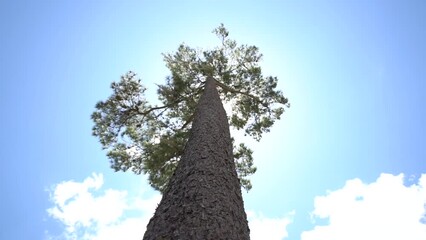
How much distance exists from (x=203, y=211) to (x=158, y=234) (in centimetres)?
42

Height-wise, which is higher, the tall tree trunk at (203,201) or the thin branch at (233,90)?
the thin branch at (233,90)

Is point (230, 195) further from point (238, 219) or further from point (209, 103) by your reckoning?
point (209, 103)

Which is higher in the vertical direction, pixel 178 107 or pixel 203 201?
pixel 178 107

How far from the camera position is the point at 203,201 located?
286 centimetres

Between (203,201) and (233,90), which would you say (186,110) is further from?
(203,201)

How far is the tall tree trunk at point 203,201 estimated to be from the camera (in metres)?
2.46

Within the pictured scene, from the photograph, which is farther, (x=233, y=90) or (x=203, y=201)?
(x=233, y=90)

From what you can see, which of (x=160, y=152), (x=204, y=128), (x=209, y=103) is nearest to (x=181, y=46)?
(x=160, y=152)

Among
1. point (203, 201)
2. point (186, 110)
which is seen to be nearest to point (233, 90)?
point (186, 110)

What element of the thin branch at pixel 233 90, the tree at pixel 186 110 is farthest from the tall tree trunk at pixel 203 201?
the thin branch at pixel 233 90

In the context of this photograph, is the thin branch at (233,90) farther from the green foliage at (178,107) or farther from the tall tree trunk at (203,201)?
the tall tree trunk at (203,201)

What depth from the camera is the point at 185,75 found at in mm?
12422

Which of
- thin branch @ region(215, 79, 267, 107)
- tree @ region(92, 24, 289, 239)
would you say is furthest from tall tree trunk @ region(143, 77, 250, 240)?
thin branch @ region(215, 79, 267, 107)

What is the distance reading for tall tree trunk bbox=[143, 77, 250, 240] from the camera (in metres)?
2.46
